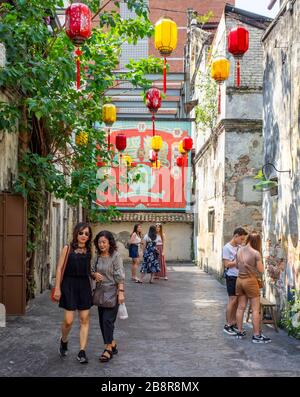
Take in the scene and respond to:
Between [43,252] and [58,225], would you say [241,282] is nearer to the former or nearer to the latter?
[43,252]

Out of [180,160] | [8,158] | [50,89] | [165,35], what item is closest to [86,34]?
[50,89]

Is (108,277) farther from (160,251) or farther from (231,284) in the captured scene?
(160,251)

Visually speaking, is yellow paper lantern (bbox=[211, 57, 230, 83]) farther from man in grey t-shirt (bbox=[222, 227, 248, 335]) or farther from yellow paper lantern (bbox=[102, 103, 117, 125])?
yellow paper lantern (bbox=[102, 103, 117, 125])

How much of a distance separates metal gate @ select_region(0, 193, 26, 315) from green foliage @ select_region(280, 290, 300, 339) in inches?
172

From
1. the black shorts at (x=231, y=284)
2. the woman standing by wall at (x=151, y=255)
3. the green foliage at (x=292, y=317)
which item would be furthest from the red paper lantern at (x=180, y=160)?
the black shorts at (x=231, y=284)

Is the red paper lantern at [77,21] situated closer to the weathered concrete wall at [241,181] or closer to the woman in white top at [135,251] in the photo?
the weathered concrete wall at [241,181]

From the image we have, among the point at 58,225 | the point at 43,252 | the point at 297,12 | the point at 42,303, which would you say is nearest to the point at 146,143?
the point at 58,225

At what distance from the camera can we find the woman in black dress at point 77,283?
266 inches

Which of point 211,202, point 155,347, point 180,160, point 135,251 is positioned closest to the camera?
point 155,347

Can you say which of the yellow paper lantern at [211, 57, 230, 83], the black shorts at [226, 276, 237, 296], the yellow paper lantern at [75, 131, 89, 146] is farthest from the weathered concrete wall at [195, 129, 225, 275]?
the black shorts at [226, 276, 237, 296]

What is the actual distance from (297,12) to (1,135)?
5312mm

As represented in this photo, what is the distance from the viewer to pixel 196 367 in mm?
6602

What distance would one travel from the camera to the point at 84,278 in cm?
682

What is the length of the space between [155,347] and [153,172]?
18.4 metres
